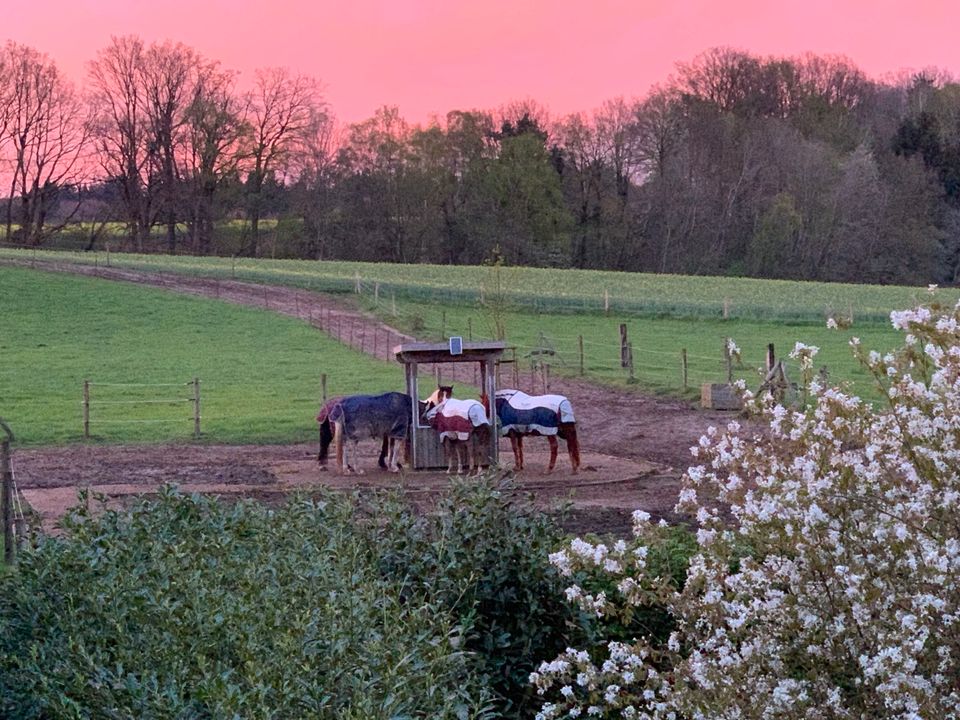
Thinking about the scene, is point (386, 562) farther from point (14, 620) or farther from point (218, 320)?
point (218, 320)

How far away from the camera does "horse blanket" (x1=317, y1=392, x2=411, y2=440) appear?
58.4 ft

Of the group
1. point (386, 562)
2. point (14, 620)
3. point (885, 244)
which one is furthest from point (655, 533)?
point (885, 244)

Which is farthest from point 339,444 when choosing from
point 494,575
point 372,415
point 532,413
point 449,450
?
point 494,575

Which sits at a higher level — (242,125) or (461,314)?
(242,125)

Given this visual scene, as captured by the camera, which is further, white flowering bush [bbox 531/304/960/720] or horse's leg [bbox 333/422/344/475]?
horse's leg [bbox 333/422/344/475]

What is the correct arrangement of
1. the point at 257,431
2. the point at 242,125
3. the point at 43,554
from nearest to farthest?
1. the point at 43,554
2. the point at 257,431
3. the point at 242,125

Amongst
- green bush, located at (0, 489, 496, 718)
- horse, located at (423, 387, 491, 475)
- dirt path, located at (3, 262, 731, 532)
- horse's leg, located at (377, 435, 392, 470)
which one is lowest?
dirt path, located at (3, 262, 731, 532)

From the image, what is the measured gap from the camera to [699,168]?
70562mm

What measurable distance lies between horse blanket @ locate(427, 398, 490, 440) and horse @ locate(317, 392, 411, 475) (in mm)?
523

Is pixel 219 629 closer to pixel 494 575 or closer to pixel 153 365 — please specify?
pixel 494 575

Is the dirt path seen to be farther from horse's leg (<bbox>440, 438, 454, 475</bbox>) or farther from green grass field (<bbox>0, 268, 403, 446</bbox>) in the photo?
green grass field (<bbox>0, 268, 403, 446</bbox>)

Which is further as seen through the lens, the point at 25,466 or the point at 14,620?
the point at 25,466

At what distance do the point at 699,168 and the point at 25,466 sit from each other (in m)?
55.8

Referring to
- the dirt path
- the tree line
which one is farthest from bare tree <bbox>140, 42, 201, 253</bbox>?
the dirt path
